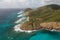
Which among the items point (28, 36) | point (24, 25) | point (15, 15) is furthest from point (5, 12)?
point (28, 36)

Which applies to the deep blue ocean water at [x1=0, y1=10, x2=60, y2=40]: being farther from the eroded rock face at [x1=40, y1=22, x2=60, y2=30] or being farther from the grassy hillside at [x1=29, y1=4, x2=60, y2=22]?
the grassy hillside at [x1=29, y1=4, x2=60, y2=22]

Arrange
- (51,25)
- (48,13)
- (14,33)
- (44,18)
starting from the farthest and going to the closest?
(48,13), (44,18), (51,25), (14,33)

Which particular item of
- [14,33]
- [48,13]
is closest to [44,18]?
[48,13]

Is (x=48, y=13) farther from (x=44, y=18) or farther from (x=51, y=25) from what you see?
(x=51, y=25)

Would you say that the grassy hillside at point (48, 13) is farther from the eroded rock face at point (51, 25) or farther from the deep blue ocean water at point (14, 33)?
the deep blue ocean water at point (14, 33)

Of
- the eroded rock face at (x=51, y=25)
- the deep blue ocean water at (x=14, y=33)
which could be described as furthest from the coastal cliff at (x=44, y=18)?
the deep blue ocean water at (x=14, y=33)
